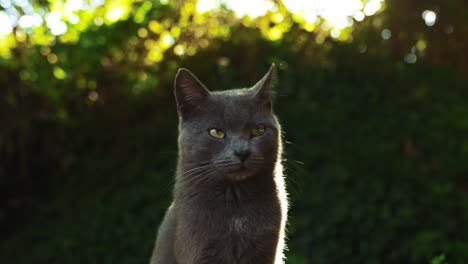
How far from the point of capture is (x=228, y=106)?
3.11 meters

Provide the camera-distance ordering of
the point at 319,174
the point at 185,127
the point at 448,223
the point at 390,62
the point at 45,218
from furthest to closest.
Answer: the point at 390,62 < the point at 45,218 < the point at 319,174 < the point at 448,223 < the point at 185,127

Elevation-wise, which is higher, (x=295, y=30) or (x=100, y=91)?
(x=295, y=30)

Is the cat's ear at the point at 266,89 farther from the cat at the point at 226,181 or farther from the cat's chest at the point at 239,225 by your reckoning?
the cat's chest at the point at 239,225

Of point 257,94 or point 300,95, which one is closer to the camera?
point 257,94

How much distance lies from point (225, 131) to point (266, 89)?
1.13 ft

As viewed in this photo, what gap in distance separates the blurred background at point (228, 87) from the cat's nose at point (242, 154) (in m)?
2.28

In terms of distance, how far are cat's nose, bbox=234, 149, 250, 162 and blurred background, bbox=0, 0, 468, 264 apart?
7.48 ft

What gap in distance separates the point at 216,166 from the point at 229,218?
0.25 m

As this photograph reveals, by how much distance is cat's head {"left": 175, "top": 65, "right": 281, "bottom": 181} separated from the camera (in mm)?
2955


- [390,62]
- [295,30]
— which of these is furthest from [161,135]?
[390,62]

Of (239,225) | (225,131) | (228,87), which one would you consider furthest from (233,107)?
(228,87)

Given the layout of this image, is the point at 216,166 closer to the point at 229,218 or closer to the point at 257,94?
the point at 229,218

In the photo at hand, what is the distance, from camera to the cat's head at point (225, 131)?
9.70 feet

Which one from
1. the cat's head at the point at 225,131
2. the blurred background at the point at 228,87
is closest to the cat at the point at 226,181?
the cat's head at the point at 225,131
